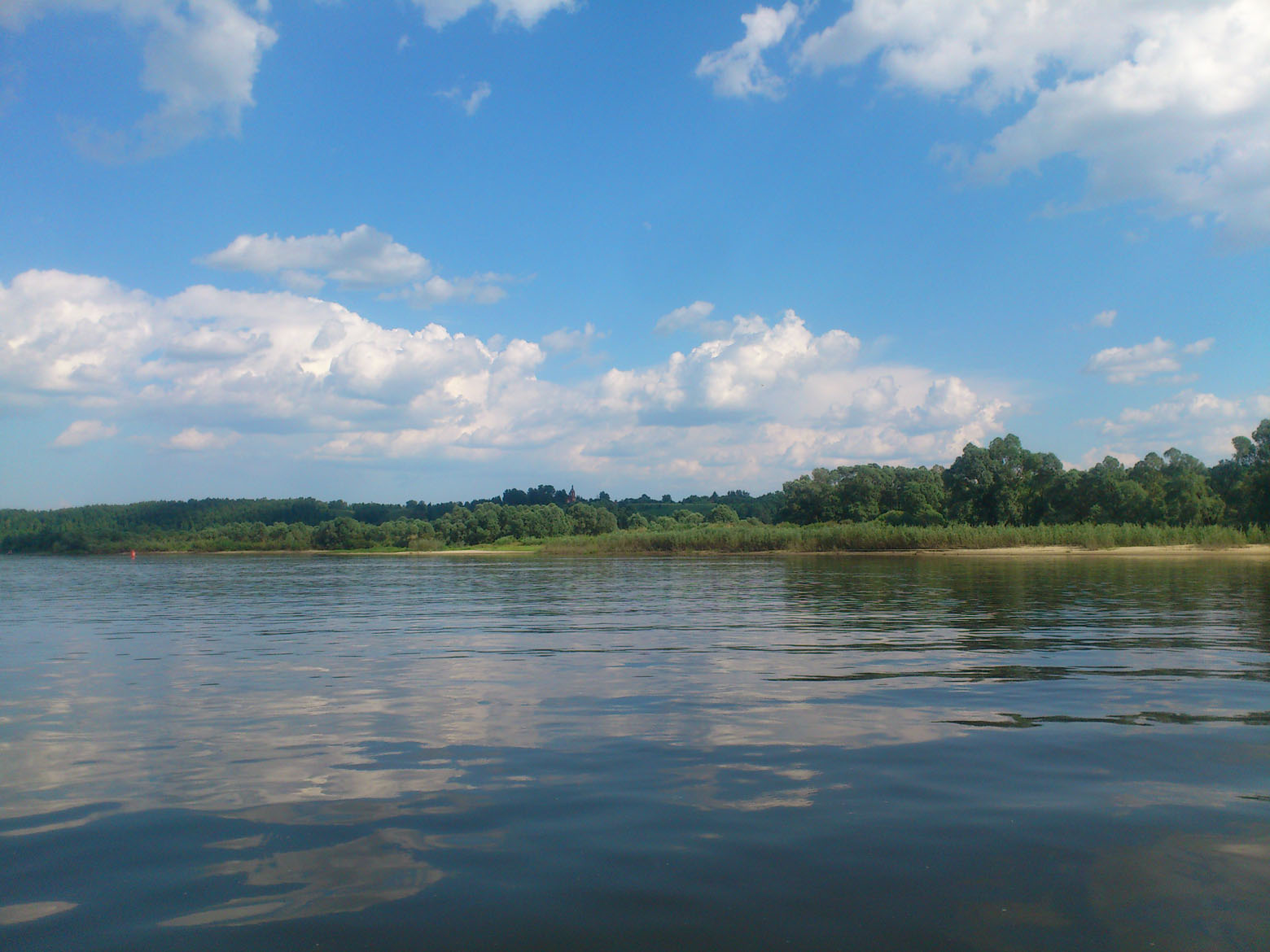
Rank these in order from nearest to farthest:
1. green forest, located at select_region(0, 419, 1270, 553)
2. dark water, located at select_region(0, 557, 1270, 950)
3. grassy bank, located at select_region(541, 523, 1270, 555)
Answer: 1. dark water, located at select_region(0, 557, 1270, 950)
2. grassy bank, located at select_region(541, 523, 1270, 555)
3. green forest, located at select_region(0, 419, 1270, 553)

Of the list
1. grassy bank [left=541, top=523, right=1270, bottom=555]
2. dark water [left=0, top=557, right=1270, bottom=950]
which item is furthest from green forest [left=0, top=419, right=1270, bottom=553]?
dark water [left=0, top=557, right=1270, bottom=950]

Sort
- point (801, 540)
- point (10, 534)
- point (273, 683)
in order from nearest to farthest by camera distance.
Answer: point (273, 683)
point (801, 540)
point (10, 534)

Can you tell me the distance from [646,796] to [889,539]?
85.8 m

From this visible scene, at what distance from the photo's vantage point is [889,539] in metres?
89.1

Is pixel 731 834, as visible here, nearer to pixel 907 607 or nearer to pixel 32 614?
pixel 907 607

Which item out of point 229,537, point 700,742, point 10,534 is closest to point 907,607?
point 700,742

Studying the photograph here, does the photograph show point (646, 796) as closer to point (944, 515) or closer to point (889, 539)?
point (889, 539)

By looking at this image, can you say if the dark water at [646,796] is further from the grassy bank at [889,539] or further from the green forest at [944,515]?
the green forest at [944,515]

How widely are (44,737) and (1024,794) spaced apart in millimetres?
12528

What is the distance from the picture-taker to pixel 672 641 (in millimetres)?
20906

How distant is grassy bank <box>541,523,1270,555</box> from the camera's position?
244ft

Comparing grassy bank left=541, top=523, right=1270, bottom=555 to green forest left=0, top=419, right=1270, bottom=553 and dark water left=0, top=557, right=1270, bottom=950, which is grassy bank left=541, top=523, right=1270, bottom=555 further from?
dark water left=0, top=557, right=1270, bottom=950

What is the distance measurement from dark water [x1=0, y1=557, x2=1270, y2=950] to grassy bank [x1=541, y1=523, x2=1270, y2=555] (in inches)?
2481

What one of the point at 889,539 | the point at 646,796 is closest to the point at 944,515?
the point at 889,539
